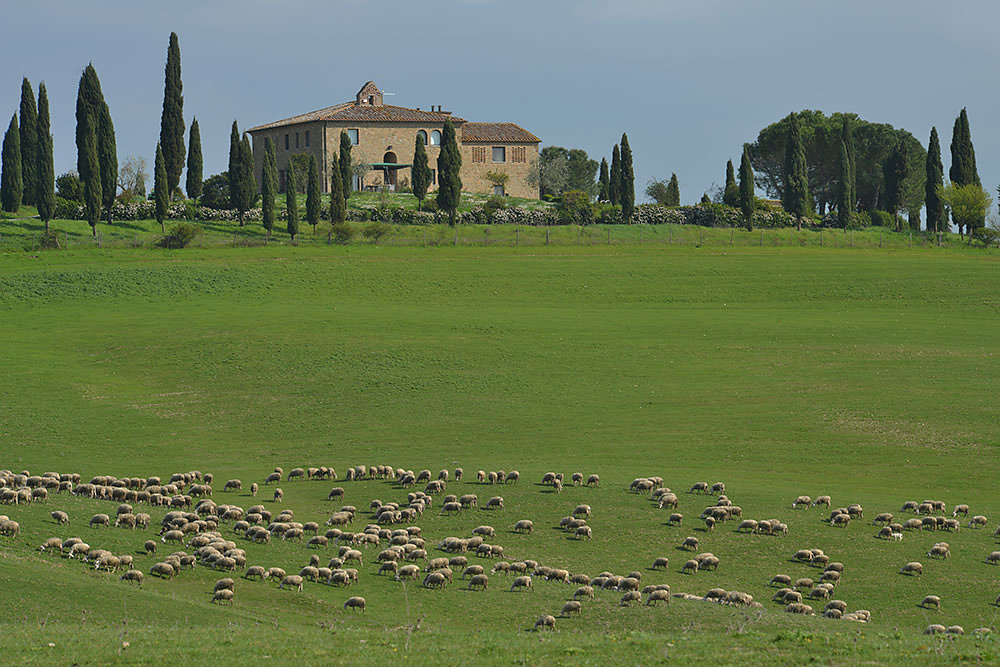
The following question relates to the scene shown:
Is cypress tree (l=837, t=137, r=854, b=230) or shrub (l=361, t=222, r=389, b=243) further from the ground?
cypress tree (l=837, t=137, r=854, b=230)

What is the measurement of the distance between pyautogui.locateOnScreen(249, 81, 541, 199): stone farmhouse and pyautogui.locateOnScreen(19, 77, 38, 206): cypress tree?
109 ft

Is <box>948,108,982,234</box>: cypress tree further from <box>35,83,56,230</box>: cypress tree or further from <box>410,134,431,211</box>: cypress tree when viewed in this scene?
<box>35,83,56,230</box>: cypress tree

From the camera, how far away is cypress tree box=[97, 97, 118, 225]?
10019 centimetres

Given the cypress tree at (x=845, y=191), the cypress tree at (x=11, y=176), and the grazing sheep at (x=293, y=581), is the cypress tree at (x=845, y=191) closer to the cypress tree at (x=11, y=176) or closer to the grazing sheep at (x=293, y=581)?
the cypress tree at (x=11, y=176)

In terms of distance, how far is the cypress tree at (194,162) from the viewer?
4663 inches

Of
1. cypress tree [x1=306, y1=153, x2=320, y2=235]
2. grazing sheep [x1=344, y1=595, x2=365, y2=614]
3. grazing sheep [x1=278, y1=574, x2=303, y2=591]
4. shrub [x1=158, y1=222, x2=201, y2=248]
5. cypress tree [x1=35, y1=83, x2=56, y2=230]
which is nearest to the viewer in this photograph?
grazing sheep [x1=344, y1=595, x2=365, y2=614]

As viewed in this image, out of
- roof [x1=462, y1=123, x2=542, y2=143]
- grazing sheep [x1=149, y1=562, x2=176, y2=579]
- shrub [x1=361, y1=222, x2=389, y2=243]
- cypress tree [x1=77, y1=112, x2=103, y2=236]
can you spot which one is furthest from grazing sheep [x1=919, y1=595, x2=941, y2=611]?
roof [x1=462, y1=123, x2=542, y2=143]

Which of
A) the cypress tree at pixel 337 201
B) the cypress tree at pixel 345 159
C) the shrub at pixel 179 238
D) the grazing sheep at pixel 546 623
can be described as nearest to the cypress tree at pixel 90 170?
the shrub at pixel 179 238

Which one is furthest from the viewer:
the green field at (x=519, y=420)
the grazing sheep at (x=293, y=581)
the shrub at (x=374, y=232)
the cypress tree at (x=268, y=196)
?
the cypress tree at (x=268, y=196)

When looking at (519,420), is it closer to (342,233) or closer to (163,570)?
(163,570)

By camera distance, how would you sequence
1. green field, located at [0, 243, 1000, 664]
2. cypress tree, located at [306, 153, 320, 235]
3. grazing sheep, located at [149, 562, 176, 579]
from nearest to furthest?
green field, located at [0, 243, 1000, 664] < grazing sheep, located at [149, 562, 176, 579] < cypress tree, located at [306, 153, 320, 235]

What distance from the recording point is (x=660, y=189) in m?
167

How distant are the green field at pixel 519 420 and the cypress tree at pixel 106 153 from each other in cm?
1896

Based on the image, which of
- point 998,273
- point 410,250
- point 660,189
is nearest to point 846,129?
point 660,189
